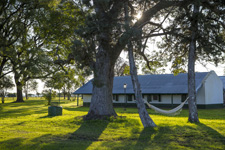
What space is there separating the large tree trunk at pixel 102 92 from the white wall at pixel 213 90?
60.2 ft

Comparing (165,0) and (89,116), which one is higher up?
(165,0)

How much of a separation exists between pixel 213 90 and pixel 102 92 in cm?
2113

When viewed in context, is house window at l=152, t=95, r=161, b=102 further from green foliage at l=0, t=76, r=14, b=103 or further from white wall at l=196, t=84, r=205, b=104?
green foliage at l=0, t=76, r=14, b=103

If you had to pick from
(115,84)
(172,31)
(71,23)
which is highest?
(71,23)

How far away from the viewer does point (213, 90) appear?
31609 millimetres

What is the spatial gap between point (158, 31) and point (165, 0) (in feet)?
9.00

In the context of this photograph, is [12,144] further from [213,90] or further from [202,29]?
[213,90]

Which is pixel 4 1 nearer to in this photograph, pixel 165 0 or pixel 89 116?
pixel 89 116

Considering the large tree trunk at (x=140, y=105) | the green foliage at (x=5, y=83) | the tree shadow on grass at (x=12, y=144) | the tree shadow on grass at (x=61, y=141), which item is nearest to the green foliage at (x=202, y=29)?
the large tree trunk at (x=140, y=105)

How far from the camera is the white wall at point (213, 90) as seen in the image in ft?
99.5

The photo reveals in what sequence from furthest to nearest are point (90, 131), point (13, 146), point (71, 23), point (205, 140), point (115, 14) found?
1. point (71, 23)
2. point (115, 14)
3. point (90, 131)
4. point (205, 140)
5. point (13, 146)

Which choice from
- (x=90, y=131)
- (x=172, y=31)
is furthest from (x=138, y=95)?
(x=172, y=31)

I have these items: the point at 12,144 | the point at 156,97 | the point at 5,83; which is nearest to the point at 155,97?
the point at 156,97

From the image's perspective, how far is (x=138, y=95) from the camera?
494 inches
